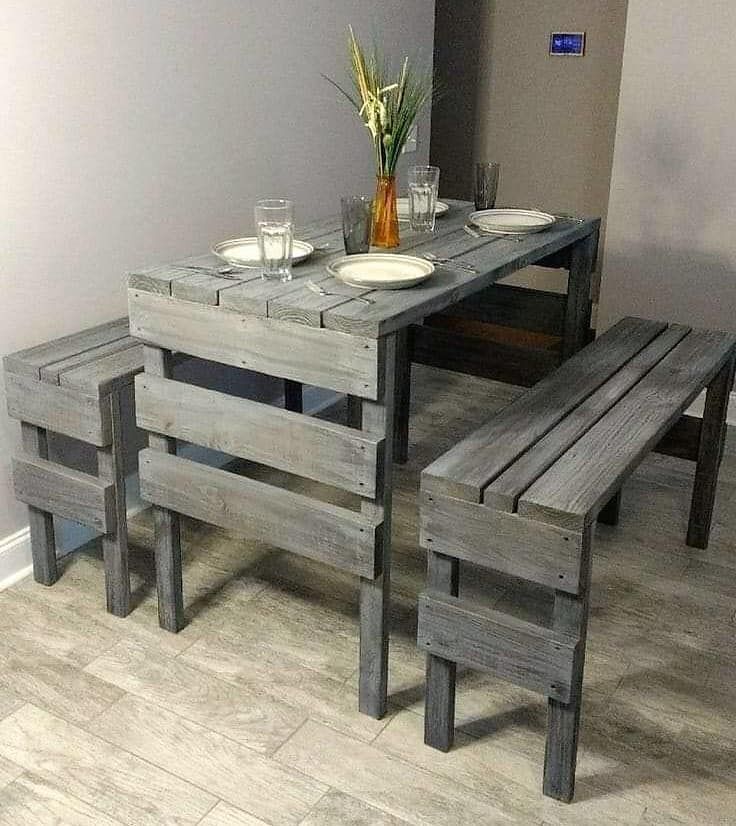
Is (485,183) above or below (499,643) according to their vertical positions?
above

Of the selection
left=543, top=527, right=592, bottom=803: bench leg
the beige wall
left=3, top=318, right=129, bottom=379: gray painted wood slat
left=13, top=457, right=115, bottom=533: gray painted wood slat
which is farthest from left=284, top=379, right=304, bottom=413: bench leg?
the beige wall

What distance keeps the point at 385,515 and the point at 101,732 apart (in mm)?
710

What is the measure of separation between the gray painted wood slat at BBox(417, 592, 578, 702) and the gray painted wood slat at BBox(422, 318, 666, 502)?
8.6 inches

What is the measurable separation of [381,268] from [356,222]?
116mm

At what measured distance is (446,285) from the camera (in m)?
1.96

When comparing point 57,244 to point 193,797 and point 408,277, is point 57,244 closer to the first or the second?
point 408,277

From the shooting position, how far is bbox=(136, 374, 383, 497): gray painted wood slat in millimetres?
1821

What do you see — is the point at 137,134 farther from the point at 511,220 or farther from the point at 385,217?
the point at 511,220

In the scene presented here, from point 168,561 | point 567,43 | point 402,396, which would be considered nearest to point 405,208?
point 402,396

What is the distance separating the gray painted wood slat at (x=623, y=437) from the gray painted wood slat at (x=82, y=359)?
1.08 m

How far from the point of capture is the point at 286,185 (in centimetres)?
307

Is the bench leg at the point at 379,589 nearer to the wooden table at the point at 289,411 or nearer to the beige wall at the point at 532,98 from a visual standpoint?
the wooden table at the point at 289,411

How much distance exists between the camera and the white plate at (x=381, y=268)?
6.31ft

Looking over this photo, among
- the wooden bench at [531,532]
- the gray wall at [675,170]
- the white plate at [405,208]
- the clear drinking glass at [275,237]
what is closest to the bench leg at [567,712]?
the wooden bench at [531,532]
